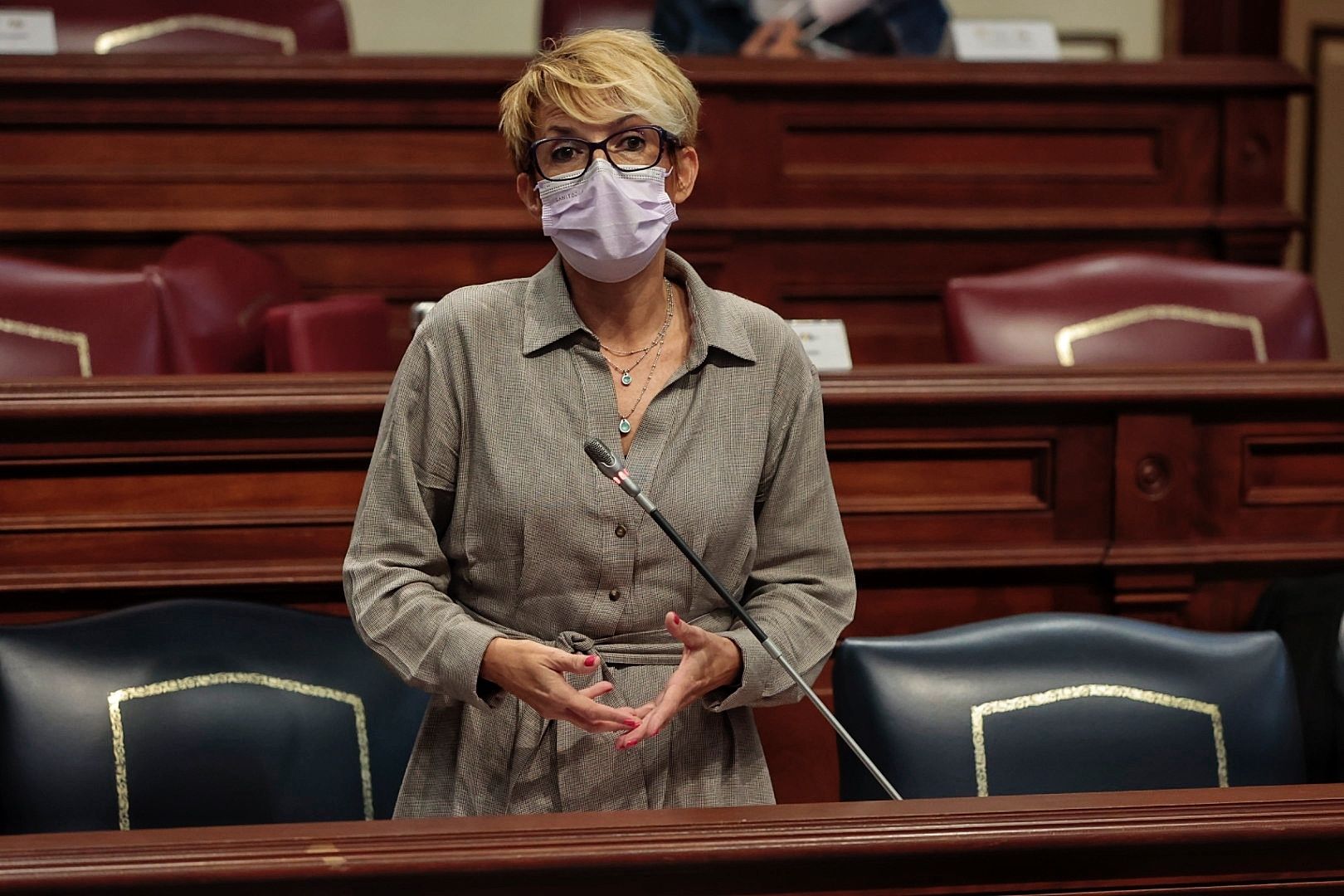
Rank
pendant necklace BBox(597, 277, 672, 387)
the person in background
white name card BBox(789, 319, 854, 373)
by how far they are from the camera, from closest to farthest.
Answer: pendant necklace BBox(597, 277, 672, 387) → white name card BBox(789, 319, 854, 373) → the person in background

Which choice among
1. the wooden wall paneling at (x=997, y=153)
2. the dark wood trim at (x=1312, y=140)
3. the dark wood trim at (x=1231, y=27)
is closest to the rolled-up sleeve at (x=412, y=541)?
the wooden wall paneling at (x=997, y=153)

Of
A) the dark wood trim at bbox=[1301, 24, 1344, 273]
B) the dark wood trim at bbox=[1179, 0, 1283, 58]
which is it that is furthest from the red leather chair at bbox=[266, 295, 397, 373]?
the dark wood trim at bbox=[1301, 24, 1344, 273]

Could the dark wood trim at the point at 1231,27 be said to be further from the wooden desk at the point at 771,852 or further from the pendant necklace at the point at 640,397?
the wooden desk at the point at 771,852

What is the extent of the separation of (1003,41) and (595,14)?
0.83m

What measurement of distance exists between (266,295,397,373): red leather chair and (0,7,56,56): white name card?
2.71 ft

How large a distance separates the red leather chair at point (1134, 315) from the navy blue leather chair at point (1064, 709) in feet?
2.32

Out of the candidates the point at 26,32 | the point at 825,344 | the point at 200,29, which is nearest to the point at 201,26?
the point at 200,29

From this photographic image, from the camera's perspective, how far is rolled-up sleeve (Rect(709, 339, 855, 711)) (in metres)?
1.00

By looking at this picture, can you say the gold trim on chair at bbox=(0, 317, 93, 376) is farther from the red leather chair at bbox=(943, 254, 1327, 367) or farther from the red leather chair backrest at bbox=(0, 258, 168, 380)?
the red leather chair at bbox=(943, 254, 1327, 367)

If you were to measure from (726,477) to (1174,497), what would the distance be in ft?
2.19

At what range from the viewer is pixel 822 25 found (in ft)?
8.00

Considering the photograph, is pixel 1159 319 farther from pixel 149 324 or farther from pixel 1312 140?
pixel 1312 140

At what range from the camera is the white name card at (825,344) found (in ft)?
5.18

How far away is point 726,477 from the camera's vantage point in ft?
3.24
